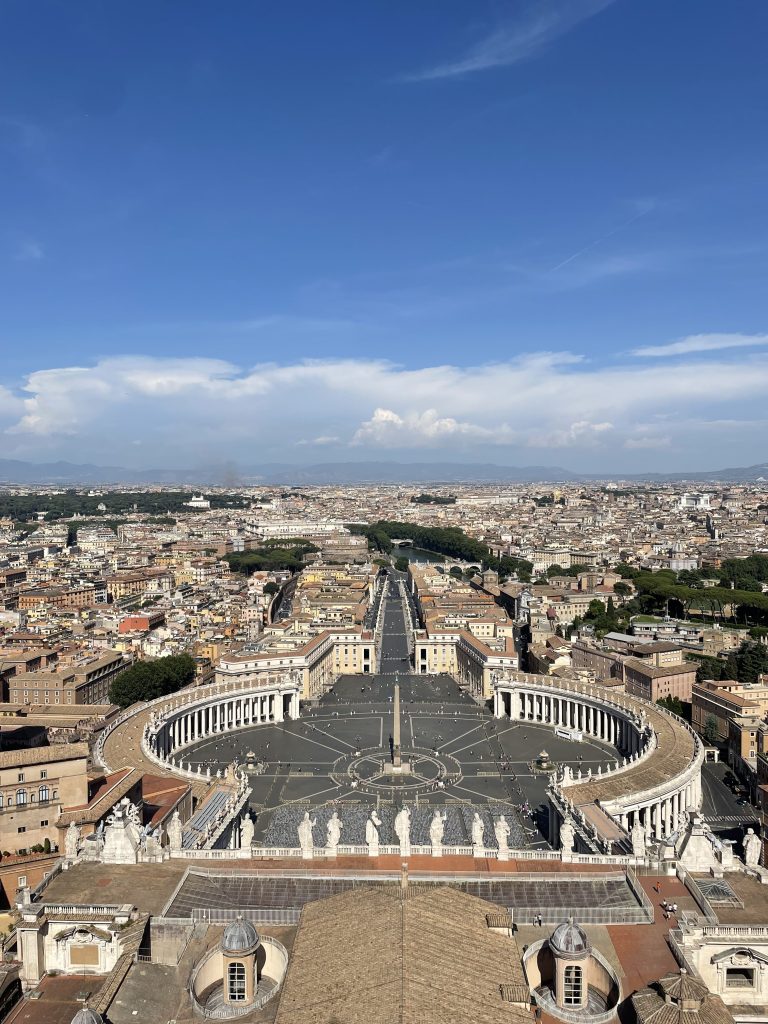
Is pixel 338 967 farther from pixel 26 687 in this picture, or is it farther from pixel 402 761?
pixel 26 687

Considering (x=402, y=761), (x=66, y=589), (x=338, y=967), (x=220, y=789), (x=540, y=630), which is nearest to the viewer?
(x=338, y=967)

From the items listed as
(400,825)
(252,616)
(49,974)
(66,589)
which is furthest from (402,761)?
(66,589)

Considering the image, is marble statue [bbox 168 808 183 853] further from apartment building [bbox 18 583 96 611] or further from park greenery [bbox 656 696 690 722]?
apartment building [bbox 18 583 96 611]

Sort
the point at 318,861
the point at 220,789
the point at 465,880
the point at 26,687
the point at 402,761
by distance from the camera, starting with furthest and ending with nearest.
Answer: the point at 26,687 → the point at 402,761 → the point at 220,789 → the point at 318,861 → the point at 465,880

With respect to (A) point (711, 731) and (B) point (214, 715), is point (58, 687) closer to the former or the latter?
(B) point (214, 715)

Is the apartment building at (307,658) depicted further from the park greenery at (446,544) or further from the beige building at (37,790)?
the park greenery at (446,544)

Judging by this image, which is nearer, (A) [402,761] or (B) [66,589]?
(A) [402,761]

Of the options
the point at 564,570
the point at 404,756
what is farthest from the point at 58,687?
the point at 564,570
